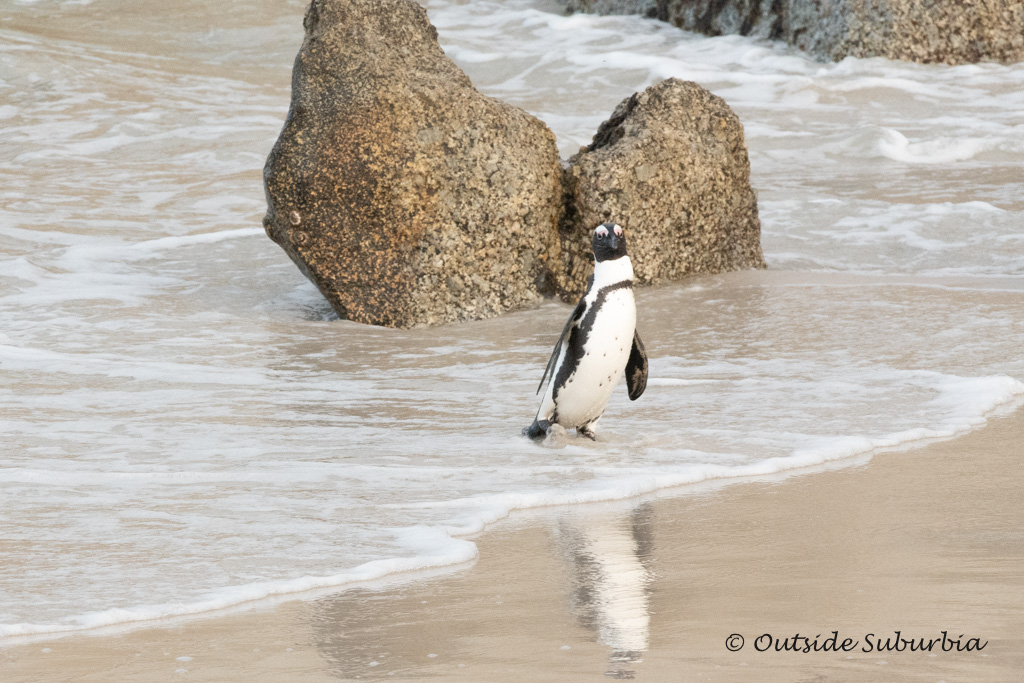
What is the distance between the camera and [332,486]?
412 cm

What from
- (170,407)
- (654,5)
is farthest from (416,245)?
(654,5)

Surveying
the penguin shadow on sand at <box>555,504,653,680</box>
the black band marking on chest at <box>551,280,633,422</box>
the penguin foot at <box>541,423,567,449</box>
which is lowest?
the penguin foot at <box>541,423,567,449</box>

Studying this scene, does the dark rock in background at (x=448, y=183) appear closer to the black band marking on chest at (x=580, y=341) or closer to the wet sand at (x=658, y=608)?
the black band marking on chest at (x=580, y=341)

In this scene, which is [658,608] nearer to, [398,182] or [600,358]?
[600,358]

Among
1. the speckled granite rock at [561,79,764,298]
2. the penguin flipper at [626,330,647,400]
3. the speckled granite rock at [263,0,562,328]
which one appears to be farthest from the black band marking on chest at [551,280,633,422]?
the speckled granite rock at [561,79,764,298]

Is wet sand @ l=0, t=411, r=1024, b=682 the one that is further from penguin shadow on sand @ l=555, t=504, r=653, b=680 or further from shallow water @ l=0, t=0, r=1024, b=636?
shallow water @ l=0, t=0, r=1024, b=636

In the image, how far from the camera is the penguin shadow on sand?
273cm

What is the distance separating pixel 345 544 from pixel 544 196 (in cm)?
407

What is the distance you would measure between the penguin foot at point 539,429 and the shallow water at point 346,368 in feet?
0.37

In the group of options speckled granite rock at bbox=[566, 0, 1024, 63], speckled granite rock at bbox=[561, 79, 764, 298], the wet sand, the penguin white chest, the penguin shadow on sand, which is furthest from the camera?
speckled granite rock at bbox=[566, 0, 1024, 63]

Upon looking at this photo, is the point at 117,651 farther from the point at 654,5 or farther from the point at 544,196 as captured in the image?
the point at 654,5

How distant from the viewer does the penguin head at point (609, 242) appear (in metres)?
4.65

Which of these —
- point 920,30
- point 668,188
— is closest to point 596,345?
point 668,188

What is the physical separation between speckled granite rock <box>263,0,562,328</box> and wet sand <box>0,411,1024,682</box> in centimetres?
328
